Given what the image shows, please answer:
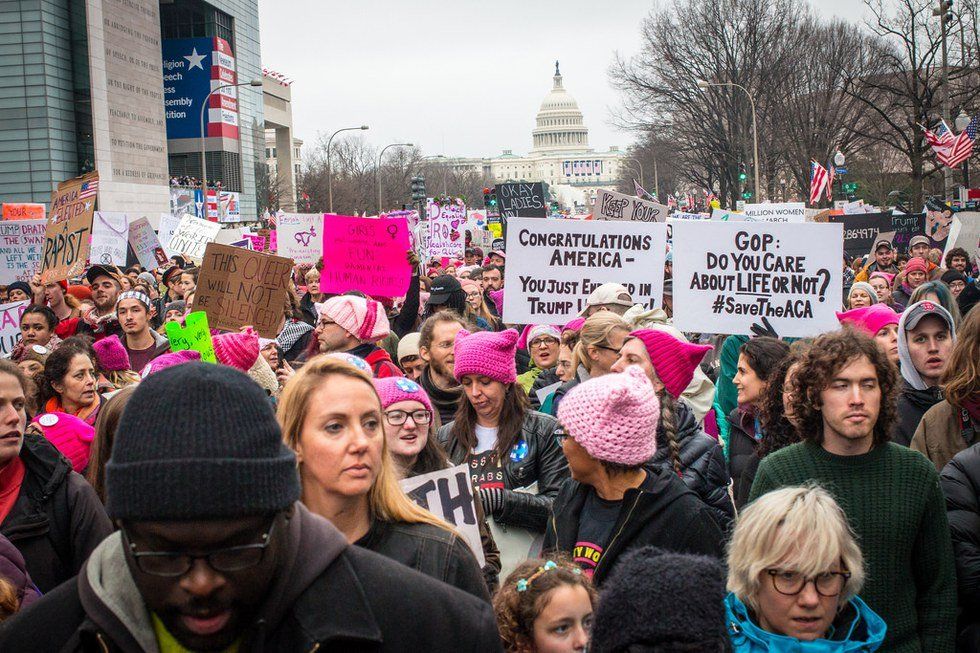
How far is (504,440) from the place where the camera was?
4598 mm

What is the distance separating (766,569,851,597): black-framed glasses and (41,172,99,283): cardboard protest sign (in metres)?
9.31

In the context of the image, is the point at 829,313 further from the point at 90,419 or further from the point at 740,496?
the point at 90,419

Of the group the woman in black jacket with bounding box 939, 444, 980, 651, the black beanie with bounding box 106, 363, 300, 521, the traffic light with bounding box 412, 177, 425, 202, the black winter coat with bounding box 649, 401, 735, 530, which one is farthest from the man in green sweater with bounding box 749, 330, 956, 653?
the traffic light with bounding box 412, 177, 425, 202

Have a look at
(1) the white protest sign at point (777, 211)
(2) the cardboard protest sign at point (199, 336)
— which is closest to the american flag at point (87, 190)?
(2) the cardboard protest sign at point (199, 336)

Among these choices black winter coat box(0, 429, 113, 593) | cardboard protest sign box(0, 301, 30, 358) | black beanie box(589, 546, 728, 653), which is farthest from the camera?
cardboard protest sign box(0, 301, 30, 358)

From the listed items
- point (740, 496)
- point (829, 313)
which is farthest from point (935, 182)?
point (740, 496)

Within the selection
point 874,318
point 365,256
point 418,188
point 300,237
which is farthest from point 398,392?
point 418,188

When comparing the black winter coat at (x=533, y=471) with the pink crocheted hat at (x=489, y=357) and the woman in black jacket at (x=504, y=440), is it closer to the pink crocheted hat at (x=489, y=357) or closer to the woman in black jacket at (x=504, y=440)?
the woman in black jacket at (x=504, y=440)

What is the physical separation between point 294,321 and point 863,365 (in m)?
6.27

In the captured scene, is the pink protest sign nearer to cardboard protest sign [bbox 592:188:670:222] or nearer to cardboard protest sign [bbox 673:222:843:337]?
cardboard protest sign [bbox 592:188:670:222]

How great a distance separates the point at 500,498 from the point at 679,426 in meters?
0.96

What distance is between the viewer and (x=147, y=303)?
27.8 ft

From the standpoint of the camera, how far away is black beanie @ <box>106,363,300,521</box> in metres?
1.63

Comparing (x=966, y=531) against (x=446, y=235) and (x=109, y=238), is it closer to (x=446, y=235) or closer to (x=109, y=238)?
(x=109, y=238)
